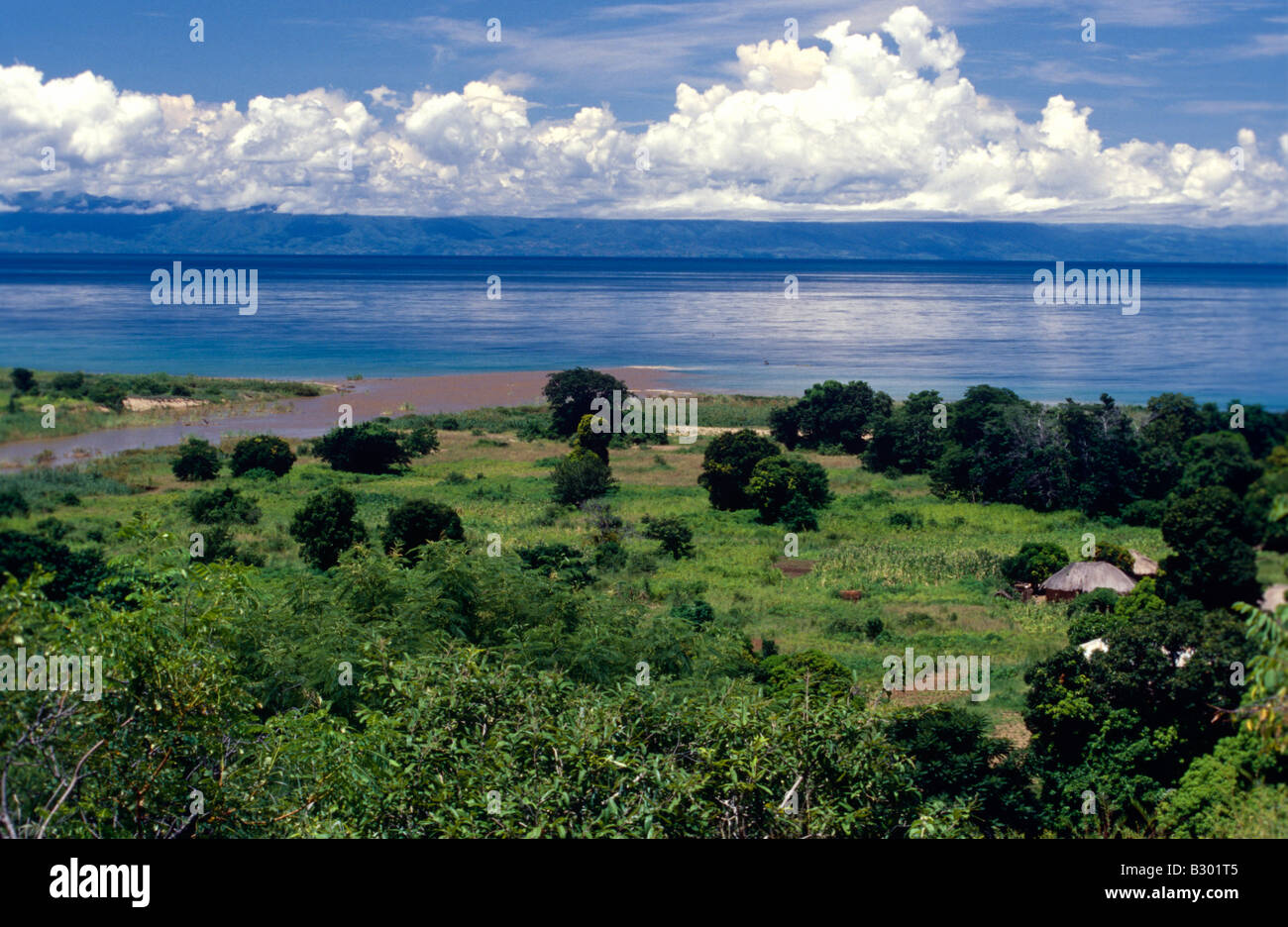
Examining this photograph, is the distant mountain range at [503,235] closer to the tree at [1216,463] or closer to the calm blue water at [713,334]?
the calm blue water at [713,334]

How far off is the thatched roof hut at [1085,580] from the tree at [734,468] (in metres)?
10.6

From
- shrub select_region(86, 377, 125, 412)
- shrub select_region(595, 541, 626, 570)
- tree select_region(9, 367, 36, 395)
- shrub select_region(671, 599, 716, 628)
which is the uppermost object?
tree select_region(9, 367, 36, 395)

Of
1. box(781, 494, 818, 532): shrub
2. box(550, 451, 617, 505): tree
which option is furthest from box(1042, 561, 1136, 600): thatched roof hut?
box(550, 451, 617, 505): tree

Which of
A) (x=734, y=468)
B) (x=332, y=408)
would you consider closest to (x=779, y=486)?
(x=734, y=468)

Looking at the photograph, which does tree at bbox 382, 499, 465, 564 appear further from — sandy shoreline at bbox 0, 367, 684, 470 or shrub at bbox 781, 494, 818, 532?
sandy shoreline at bbox 0, 367, 684, 470

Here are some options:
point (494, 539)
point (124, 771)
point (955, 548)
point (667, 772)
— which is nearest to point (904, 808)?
point (667, 772)

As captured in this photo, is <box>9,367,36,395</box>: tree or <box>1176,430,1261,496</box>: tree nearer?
<box>1176,430,1261,496</box>: tree

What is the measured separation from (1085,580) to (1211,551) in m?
6.18

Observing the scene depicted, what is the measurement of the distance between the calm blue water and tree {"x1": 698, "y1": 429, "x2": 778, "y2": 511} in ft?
47.0

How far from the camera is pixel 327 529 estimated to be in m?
25.8

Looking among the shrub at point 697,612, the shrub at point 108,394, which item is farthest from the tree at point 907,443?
the shrub at point 108,394

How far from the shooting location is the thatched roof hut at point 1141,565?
24.8m

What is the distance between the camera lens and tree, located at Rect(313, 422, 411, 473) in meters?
37.7
